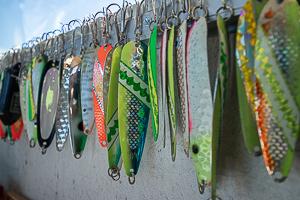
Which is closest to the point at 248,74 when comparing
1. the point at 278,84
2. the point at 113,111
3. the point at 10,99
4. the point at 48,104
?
the point at 278,84

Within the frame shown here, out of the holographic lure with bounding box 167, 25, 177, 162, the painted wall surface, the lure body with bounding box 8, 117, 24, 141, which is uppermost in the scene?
the holographic lure with bounding box 167, 25, 177, 162

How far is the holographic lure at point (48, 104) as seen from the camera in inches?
28.0

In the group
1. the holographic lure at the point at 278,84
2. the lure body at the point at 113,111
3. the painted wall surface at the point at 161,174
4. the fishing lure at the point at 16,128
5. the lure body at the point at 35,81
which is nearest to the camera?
the holographic lure at the point at 278,84

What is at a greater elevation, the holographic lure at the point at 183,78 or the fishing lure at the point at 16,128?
the holographic lure at the point at 183,78

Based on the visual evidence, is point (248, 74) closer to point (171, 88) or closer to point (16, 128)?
point (171, 88)

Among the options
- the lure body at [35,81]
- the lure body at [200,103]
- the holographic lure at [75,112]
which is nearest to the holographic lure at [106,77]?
the holographic lure at [75,112]

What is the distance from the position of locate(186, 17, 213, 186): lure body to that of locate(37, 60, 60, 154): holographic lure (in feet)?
1.54

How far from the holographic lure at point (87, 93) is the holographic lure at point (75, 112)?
21 mm

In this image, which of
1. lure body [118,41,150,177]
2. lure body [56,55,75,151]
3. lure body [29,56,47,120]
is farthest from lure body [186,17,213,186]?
lure body [29,56,47,120]

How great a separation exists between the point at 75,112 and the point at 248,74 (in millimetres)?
449

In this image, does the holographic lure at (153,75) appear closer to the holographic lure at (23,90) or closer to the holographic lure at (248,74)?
the holographic lure at (248,74)

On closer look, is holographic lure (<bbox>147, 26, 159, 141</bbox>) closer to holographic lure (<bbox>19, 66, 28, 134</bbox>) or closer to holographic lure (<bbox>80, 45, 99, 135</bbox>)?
holographic lure (<bbox>80, 45, 99, 135</bbox>)

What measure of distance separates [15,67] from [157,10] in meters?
0.72

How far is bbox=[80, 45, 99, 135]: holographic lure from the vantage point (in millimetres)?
613
